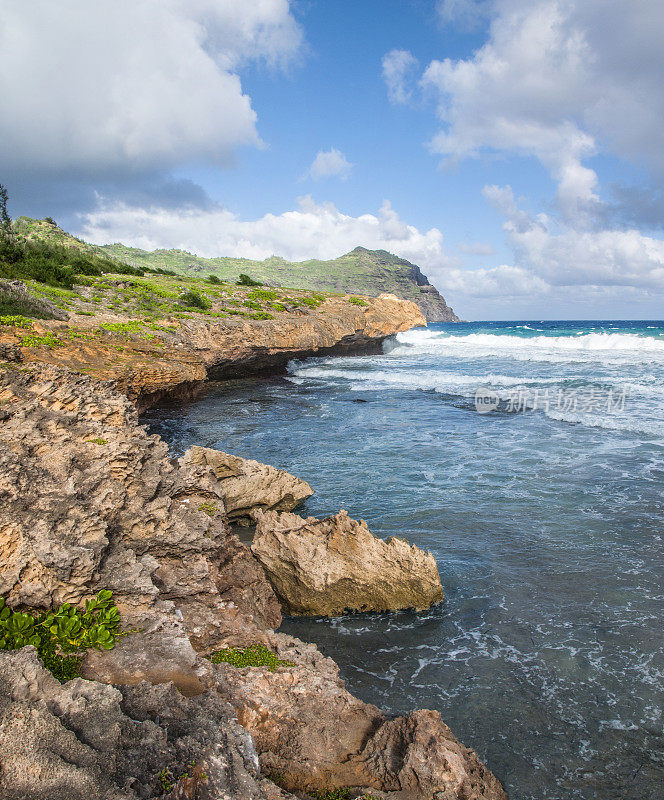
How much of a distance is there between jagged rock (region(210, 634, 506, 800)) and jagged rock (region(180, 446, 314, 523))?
18.9ft

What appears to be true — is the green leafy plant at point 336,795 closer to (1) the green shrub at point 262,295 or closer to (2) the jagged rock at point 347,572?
(2) the jagged rock at point 347,572

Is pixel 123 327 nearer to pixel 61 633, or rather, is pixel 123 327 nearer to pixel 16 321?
pixel 16 321

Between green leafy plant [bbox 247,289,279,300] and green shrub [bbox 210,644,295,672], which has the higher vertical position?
green leafy plant [bbox 247,289,279,300]

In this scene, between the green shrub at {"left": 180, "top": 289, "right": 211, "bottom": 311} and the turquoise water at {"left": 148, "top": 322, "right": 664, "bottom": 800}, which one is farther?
the green shrub at {"left": 180, "top": 289, "right": 211, "bottom": 311}

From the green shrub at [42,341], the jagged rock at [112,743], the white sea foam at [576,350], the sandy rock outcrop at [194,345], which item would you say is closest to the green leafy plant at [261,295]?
the sandy rock outcrop at [194,345]

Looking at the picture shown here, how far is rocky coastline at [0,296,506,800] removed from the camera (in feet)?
9.91

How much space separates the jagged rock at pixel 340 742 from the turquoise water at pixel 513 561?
63.5 inches

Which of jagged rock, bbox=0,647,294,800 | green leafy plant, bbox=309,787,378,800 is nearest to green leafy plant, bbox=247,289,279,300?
jagged rock, bbox=0,647,294,800

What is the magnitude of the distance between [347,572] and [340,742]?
137 inches

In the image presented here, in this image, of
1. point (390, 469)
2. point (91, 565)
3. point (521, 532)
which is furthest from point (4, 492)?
point (390, 469)

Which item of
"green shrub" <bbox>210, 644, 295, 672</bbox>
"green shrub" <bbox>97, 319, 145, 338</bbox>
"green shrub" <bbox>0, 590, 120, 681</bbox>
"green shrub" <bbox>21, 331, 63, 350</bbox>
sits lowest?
"green shrub" <bbox>210, 644, 295, 672</bbox>

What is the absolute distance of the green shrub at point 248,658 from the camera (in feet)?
15.4

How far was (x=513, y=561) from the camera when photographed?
891 cm

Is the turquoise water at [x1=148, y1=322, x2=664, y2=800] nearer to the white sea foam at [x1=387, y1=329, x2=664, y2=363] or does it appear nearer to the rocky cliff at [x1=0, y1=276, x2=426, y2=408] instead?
the rocky cliff at [x1=0, y1=276, x2=426, y2=408]
